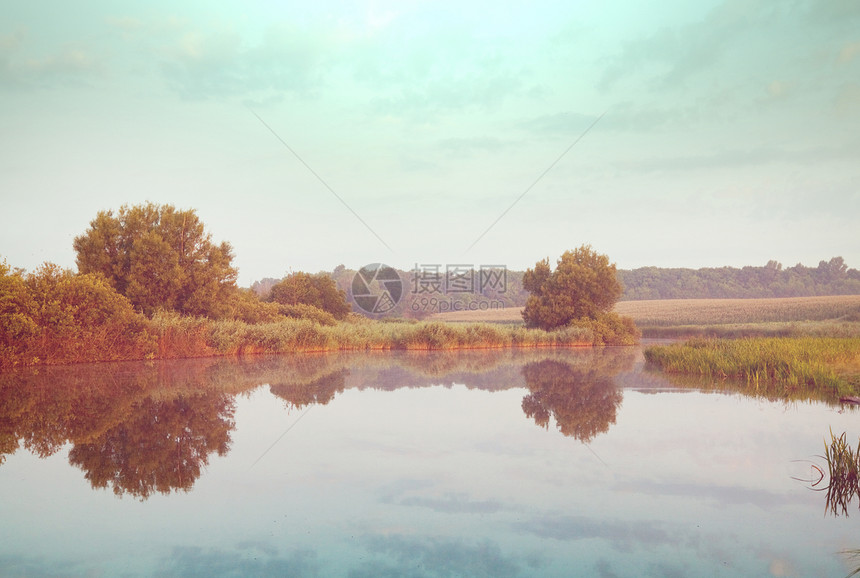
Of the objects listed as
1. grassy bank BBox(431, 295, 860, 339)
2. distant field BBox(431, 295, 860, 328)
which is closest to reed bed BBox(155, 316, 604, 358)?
grassy bank BBox(431, 295, 860, 339)

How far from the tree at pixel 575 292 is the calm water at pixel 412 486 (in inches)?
985

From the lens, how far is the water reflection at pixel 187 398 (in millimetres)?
6770

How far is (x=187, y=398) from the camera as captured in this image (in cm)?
1109

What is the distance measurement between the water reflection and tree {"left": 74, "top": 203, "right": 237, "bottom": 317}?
422 centimetres

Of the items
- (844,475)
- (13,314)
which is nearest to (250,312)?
(13,314)

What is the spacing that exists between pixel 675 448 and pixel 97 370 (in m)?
14.0

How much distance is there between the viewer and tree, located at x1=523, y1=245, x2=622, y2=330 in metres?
36.3

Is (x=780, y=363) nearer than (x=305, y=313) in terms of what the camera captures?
Yes

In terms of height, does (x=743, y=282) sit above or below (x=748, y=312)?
above

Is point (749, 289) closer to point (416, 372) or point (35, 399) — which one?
point (416, 372)

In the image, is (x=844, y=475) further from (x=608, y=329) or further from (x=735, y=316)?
(x=735, y=316)

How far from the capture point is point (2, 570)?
3889mm

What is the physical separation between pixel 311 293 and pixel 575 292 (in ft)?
54.1

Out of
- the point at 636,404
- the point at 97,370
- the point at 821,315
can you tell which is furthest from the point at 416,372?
the point at 821,315
